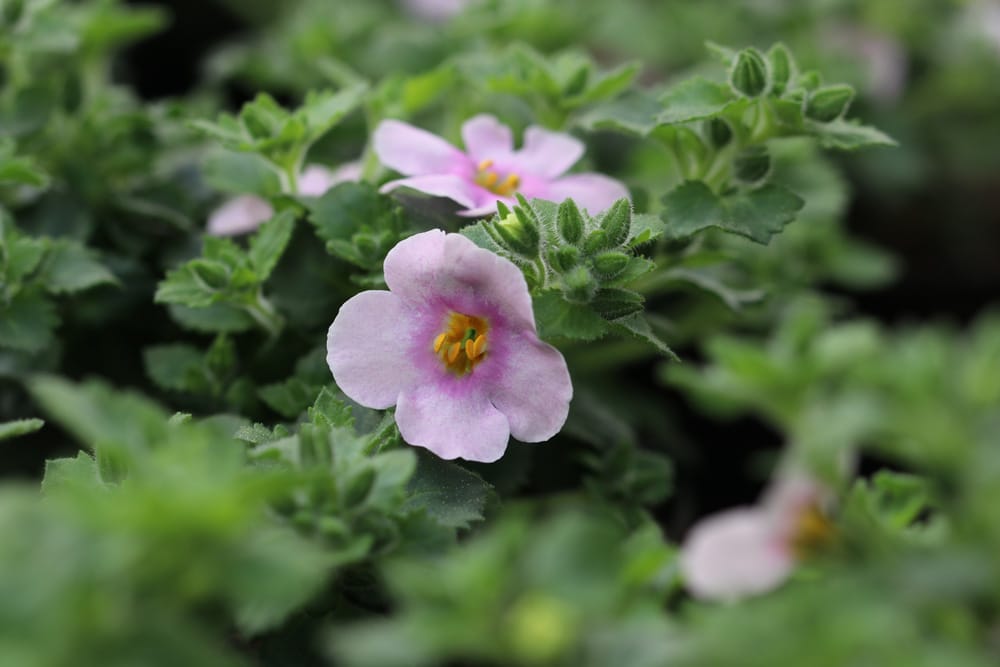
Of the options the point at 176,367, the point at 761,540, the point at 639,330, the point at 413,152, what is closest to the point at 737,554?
the point at 761,540

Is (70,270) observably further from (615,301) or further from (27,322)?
(615,301)

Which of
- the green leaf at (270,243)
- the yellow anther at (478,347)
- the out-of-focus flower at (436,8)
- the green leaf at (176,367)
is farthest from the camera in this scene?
the out-of-focus flower at (436,8)

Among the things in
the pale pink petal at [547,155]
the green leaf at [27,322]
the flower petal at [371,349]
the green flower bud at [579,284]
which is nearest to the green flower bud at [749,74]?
the pale pink petal at [547,155]

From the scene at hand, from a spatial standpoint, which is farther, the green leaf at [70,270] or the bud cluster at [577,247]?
the green leaf at [70,270]

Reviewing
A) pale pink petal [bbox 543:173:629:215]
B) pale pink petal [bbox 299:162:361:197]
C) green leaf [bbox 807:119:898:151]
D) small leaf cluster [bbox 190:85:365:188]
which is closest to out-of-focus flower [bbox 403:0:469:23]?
pale pink petal [bbox 299:162:361:197]

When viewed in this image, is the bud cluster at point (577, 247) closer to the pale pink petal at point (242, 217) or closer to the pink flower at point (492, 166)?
the pink flower at point (492, 166)

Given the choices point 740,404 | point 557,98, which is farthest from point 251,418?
point 740,404
